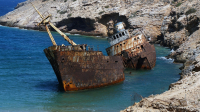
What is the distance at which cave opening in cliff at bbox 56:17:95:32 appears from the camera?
203 feet

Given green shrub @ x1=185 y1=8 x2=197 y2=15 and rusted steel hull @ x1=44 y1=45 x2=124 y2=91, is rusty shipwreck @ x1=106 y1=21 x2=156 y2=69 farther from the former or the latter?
green shrub @ x1=185 y1=8 x2=197 y2=15

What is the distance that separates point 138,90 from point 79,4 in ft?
166

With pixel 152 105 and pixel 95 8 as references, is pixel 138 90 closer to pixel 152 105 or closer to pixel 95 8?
pixel 152 105

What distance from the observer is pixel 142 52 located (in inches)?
1108

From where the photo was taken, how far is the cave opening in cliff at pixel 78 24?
203 feet

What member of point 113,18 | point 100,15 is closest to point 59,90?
point 100,15

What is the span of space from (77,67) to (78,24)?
47.1 m

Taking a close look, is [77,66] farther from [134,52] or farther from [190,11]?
[190,11]

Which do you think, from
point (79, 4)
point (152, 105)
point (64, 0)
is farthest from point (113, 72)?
point (64, 0)

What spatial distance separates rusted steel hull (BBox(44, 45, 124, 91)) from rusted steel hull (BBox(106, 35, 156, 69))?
7944 millimetres

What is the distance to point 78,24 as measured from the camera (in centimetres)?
6525

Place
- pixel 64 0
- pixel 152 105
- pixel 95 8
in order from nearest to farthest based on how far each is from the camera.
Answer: pixel 152 105 < pixel 95 8 < pixel 64 0

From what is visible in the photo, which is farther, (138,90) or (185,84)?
(138,90)

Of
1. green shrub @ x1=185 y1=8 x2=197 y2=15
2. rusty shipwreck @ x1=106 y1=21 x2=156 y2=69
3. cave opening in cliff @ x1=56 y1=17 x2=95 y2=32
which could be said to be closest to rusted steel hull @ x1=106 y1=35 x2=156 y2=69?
rusty shipwreck @ x1=106 y1=21 x2=156 y2=69
